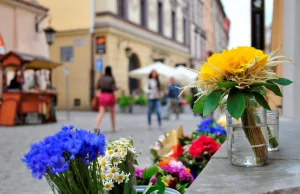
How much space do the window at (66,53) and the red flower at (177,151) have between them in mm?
19554

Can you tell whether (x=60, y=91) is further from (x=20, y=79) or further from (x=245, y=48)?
(x=245, y=48)

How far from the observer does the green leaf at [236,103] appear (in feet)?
5.42

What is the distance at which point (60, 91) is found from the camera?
75.3 ft

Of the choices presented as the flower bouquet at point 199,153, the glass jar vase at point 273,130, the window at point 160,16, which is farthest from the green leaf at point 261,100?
the window at point 160,16

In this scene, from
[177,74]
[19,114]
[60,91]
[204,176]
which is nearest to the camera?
[204,176]

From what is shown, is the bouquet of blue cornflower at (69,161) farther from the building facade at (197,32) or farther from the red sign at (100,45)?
the building facade at (197,32)

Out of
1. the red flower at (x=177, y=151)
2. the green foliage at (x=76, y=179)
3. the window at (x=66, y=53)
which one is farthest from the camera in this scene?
the window at (x=66, y=53)

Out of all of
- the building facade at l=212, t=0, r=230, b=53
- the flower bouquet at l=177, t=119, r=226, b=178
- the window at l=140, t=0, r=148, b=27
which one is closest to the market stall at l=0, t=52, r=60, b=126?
the flower bouquet at l=177, t=119, r=226, b=178

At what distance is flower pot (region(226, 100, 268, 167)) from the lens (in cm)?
180

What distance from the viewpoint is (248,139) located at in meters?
1.83

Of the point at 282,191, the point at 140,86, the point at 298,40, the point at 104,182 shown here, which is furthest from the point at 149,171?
the point at 140,86

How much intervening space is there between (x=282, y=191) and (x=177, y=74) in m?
19.8

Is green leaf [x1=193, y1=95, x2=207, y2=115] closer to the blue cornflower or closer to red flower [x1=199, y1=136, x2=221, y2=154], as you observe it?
the blue cornflower

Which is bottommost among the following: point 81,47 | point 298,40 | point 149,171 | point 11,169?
point 11,169
